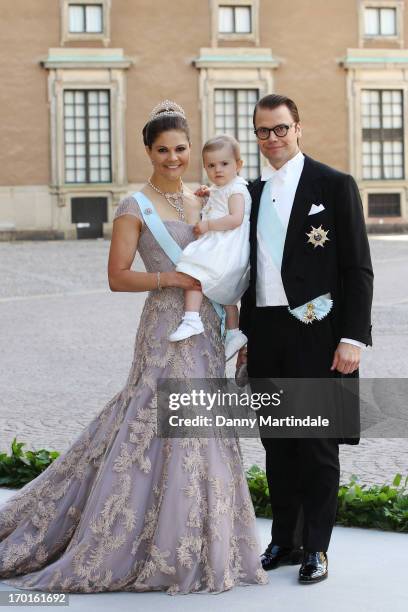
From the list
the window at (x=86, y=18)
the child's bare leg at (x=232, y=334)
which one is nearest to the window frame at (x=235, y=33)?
the window at (x=86, y=18)

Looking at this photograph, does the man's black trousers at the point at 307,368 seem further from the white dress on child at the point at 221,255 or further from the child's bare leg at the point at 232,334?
the white dress on child at the point at 221,255

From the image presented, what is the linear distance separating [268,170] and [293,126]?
0.23m

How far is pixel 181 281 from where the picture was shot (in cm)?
442

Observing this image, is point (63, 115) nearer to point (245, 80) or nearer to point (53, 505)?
point (245, 80)

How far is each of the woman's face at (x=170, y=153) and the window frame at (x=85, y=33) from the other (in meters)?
31.2

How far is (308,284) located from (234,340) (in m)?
0.37

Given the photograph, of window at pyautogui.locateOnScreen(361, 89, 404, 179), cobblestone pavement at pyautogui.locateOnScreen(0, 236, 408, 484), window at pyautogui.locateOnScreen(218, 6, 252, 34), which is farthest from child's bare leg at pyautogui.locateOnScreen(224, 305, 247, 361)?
window at pyautogui.locateOnScreen(361, 89, 404, 179)

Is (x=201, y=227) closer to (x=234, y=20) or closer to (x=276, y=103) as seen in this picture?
(x=276, y=103)

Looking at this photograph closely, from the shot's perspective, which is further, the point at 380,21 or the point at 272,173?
the point at 380,21

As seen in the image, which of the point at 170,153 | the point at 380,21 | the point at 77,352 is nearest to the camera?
the point at 170,153

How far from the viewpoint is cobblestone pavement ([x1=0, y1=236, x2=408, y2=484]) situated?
740 centimetres

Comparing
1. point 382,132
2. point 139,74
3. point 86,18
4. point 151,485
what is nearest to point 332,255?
point 151,485

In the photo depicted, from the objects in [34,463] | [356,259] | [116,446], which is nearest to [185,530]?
[116,446]

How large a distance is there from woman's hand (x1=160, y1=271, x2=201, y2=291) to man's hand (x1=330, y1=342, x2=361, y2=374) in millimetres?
591
